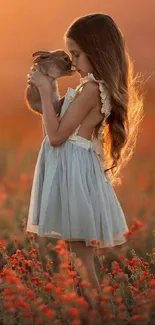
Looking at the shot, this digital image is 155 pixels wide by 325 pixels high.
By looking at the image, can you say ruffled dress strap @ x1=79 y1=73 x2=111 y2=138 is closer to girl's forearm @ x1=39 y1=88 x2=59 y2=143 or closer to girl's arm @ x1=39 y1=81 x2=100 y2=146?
girl's arm @ x1=39 y1=81 x2=100 y2=146

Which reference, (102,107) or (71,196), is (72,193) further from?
(102,107)

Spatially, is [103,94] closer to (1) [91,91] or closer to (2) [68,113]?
(1) [91,91]

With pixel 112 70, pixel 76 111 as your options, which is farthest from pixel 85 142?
pixel 112 70

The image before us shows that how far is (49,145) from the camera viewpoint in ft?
11.0

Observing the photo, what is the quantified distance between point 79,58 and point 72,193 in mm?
612

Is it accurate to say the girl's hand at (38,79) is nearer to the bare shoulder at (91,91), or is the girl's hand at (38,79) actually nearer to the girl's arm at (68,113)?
the girl's arm at (68,113)

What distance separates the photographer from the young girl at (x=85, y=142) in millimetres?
Result: 3238

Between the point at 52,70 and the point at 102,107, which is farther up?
the point at 52,70

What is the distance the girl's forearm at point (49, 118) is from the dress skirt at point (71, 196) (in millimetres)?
120

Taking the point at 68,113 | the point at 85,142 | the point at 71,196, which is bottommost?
the point at 71,196

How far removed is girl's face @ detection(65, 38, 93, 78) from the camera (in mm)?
3328

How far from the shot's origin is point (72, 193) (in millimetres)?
3242

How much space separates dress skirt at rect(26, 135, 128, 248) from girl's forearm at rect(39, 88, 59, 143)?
12 cm

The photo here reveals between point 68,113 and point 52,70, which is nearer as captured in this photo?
point 68,113
